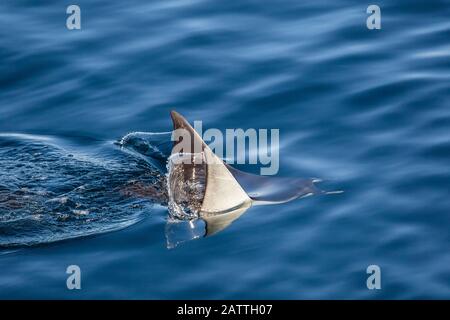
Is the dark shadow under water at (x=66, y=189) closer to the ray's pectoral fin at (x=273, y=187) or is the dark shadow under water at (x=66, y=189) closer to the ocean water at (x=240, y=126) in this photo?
the ocean water at (x=240, y=126)

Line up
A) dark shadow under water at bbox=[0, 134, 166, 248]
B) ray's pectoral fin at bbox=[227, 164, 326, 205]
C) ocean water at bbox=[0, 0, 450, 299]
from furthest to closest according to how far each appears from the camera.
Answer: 1. ray's pectoral fin at bbox=[227, 164, 326, 205]
2. dark shadow under water at bbox=[0, 134, 166, 248]
3. ocean water at bbox=[0, 0, 450, 299]

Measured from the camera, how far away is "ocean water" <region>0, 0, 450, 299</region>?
6617 millimetres

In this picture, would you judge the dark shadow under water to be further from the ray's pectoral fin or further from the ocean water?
the ray's pectoral fin

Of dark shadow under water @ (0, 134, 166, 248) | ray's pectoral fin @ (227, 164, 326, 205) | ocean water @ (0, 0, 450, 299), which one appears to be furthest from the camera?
ray's pectoral fin @ (227, 164, 326, 205)

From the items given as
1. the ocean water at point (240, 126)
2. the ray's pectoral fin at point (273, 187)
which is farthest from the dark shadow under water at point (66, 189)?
the ray's pectoral fin at point (273, 187)

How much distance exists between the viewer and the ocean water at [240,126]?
662 cm

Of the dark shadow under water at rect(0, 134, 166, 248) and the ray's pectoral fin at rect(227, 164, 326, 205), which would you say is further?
the ray's pectoral fin at rect(227, 164, 326, 205)

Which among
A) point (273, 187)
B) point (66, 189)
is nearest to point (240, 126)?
point (273, 187)

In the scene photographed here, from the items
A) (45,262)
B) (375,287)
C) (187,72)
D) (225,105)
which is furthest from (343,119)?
(45,262)

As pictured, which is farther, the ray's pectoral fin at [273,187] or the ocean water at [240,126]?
the ray's pectoral fin at [273,187]

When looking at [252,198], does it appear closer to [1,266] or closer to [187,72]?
[1,266]

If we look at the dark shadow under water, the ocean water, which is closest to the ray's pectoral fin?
the ocean water

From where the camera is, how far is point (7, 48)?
34.3ft

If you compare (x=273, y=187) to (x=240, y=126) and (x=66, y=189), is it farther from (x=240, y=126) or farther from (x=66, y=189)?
(x=66, y=189)
